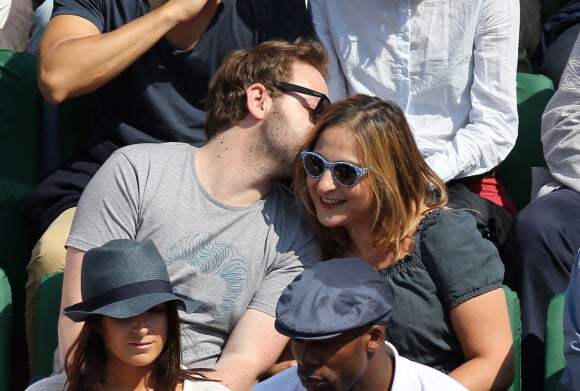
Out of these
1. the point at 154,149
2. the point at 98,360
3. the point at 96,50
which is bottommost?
the point at 98,360

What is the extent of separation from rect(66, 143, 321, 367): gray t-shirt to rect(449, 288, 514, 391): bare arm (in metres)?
0.53

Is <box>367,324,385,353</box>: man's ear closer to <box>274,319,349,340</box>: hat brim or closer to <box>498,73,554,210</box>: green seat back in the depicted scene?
<box>274,319,349,340</box>: hat brim

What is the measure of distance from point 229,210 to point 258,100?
1.19ft

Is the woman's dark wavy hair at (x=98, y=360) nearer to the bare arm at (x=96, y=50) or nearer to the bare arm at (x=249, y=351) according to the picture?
the bare arm at (x=249, y=351)

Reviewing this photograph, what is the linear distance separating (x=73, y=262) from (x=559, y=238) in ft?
4.78

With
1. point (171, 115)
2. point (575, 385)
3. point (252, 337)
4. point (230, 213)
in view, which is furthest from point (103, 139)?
point (575, 385)

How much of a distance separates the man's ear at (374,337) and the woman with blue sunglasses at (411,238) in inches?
21.4

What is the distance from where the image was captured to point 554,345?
3.24 m

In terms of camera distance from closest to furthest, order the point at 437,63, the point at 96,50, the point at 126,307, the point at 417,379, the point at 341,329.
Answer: the point at 341,329 < the point at 417,379 < the point at 126,307 < the point at 96,50 < the point at 437,63

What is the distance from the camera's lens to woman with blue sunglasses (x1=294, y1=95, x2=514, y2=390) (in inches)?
120

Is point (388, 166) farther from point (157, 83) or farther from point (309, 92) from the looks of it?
point (157, 83)

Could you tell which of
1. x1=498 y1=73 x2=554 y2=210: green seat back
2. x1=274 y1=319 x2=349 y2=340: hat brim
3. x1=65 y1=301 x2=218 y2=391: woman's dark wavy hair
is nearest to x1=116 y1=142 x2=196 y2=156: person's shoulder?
x1=65 y1=301 x2=218 y2=391: woman's dark wavy hair

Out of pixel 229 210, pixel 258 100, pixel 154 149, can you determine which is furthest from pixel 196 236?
pixel 258 100

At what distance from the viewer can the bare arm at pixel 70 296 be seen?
312cm
